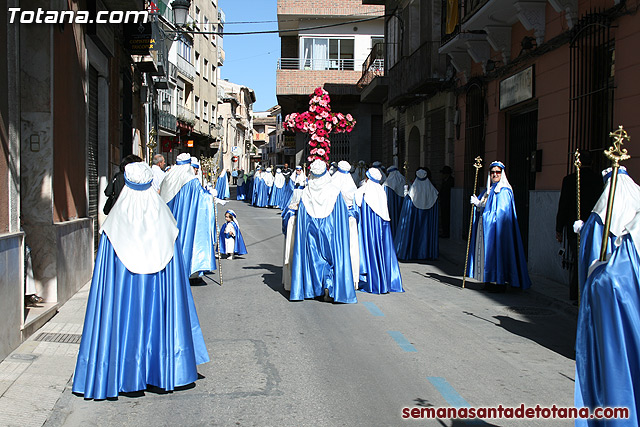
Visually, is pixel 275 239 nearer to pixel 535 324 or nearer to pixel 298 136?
pixel 535 324

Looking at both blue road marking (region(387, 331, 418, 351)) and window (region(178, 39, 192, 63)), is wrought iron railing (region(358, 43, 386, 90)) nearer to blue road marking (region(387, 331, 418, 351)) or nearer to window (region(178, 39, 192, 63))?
window (region(178, 39, 192, 63))

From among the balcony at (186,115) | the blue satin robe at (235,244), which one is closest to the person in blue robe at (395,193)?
the blue satin robe at (235,244)

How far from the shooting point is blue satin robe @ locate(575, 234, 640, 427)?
12.1 ft

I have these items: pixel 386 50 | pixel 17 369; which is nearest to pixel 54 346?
pixel 17 369

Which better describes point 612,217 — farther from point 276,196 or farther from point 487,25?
point 276,196

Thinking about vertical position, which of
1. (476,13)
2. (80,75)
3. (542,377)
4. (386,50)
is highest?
(386,50)

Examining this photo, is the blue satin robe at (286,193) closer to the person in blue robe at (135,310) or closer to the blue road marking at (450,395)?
the blue road marking at (450,395)

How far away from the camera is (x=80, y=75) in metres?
9.88

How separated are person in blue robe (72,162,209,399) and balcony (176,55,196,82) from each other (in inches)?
1302

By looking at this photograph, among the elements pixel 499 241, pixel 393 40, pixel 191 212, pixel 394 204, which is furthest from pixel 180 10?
pixel 499 241

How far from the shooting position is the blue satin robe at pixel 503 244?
10.1 metres

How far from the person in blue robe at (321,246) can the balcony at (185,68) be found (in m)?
29.5

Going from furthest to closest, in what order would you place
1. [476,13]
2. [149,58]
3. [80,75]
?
1. [149,58]
2. [476,13]
3. [80,75]

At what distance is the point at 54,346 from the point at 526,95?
32.0ft
